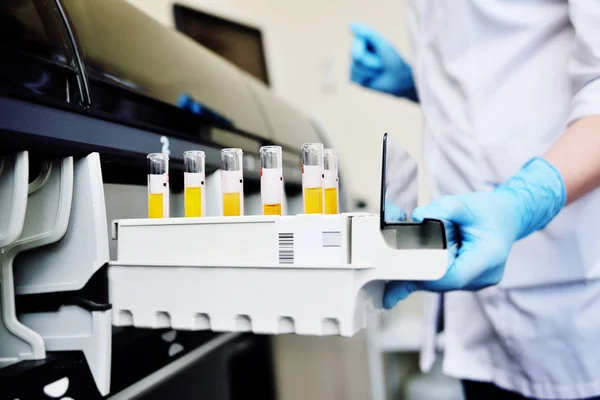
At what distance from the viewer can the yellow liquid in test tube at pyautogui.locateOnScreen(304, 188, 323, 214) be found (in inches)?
25.5

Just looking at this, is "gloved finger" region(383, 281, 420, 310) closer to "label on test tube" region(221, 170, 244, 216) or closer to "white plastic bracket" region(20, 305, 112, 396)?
"label on test tube" region(221, 170, 244, 216)

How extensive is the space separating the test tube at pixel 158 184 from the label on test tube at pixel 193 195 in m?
0.03

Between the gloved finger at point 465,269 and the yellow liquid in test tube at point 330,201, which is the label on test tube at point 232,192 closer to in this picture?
the yellow liquid in test tube at point 330,201

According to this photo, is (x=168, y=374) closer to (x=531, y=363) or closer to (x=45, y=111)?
(x=45, y=111)

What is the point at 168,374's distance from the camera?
0.78m

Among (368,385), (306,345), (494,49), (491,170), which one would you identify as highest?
(494,49)

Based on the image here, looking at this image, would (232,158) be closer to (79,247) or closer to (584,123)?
(79,247)

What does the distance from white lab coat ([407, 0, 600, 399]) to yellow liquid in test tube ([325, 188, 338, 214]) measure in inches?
16.1

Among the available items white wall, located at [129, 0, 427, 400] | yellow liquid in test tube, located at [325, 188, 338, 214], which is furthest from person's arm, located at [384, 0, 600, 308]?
white wall, located at [129, 0, 427, 400]

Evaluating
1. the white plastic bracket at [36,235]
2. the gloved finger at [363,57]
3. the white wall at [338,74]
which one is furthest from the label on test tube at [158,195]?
the white wall at [338,74]

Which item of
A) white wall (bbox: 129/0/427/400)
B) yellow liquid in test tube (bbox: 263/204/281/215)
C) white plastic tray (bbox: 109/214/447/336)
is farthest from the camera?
white wall (bbox: 129/0/427/400)

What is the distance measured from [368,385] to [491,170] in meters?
1.36

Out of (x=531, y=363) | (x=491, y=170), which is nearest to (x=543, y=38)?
(x=491, y=170)

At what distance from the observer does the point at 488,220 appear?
73 centimetres
